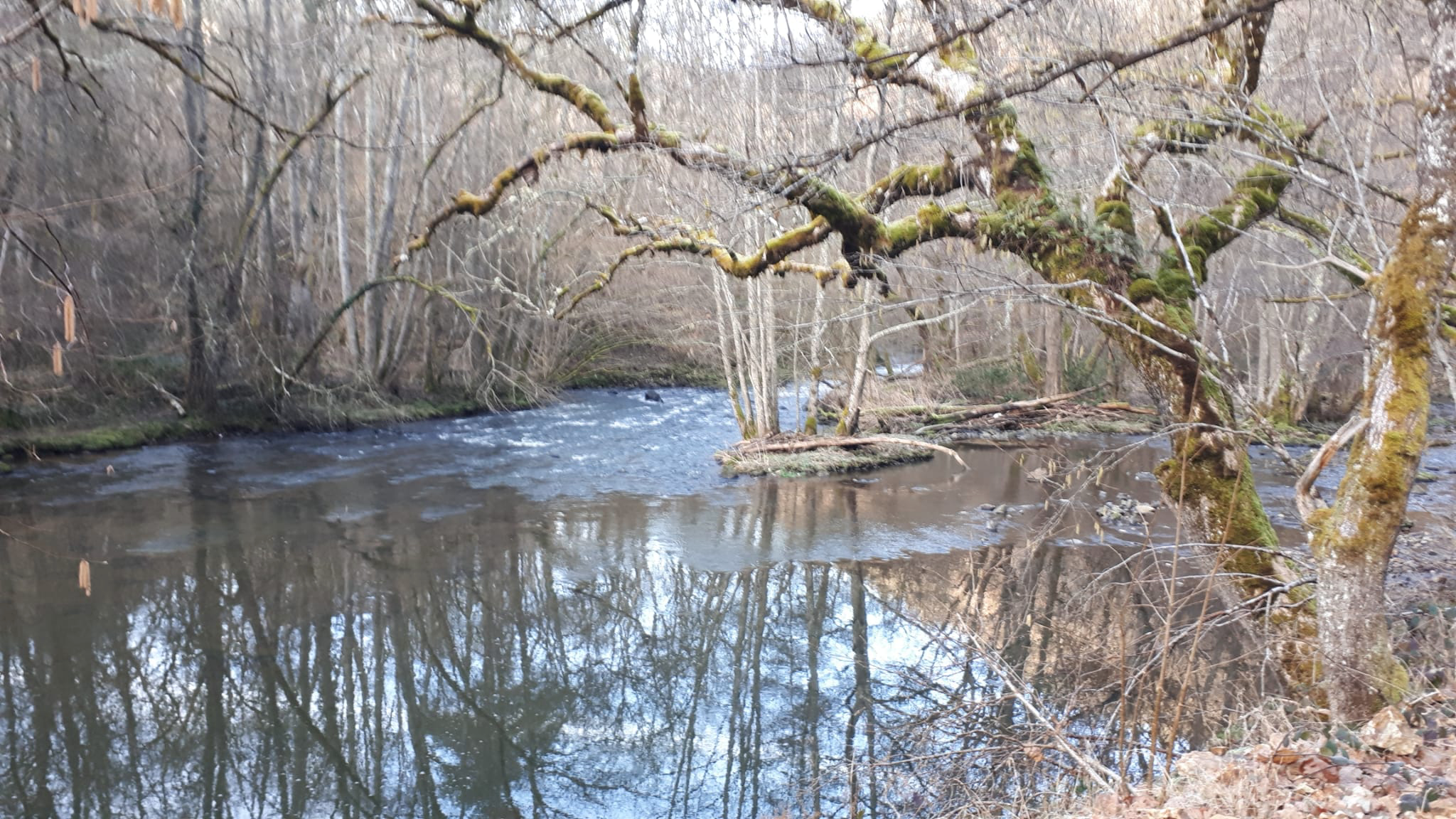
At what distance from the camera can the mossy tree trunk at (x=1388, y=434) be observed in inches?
155

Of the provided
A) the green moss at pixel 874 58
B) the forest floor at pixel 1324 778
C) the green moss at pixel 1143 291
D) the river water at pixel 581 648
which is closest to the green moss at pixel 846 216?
the green moss at pixel 874 58

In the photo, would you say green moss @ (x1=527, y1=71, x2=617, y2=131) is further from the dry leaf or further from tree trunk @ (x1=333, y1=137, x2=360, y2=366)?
tree trunk @ (x1=333, y1=137, x2=360, y2=366)

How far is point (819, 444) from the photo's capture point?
1661 centimetres

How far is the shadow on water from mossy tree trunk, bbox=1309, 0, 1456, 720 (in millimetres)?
555

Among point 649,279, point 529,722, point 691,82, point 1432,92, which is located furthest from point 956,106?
point 649,279

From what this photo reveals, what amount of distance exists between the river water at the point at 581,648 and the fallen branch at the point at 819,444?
209cm

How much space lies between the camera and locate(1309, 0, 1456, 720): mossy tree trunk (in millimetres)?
3926

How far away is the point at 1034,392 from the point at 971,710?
17.7 metres

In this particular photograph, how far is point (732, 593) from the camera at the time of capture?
31.6ft

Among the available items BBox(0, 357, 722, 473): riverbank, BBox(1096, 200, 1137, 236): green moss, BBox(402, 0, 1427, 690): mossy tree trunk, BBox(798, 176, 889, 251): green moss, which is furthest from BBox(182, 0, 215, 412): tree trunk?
BBox(1096, 200, 1137, 236): green moss

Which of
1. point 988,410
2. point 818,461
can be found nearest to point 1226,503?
point 818,461

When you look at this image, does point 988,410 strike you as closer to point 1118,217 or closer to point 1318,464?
point 1118,217

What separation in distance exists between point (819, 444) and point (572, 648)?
29.6 ft

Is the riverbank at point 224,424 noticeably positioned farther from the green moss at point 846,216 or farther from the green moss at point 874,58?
the green moss at point 874,58
